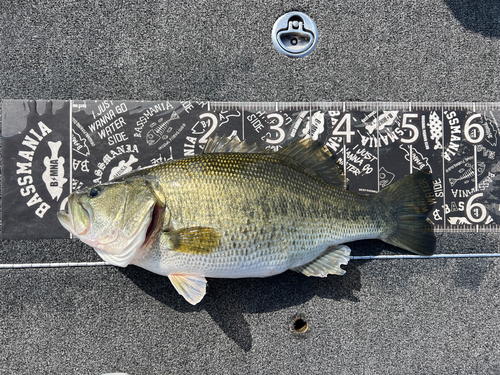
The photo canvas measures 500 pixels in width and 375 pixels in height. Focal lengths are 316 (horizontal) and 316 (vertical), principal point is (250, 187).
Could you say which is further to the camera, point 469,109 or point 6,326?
point 469,109

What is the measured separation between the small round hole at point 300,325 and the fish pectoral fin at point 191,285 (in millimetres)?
591

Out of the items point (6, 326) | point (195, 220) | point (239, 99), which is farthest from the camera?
point (239, 99)

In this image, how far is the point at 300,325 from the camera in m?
1.68

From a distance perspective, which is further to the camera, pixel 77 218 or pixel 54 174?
pixel 54 174

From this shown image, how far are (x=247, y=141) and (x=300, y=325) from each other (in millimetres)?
1020

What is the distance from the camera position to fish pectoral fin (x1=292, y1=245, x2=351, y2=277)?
1.48 metres

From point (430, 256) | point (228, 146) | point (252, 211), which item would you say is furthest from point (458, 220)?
point (228, 146)

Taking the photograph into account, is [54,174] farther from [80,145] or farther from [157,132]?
[157,132]

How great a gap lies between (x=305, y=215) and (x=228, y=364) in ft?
2.93

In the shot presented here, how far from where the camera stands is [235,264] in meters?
1.34

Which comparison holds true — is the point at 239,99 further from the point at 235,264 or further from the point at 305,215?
the point at 235,264

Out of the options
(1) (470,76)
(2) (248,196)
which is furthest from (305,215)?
(1) (470,76)

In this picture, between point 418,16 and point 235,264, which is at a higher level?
point 418,16

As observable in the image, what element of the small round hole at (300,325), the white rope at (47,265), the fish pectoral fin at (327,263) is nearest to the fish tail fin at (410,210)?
the fish pectoral fin at (327,263)
